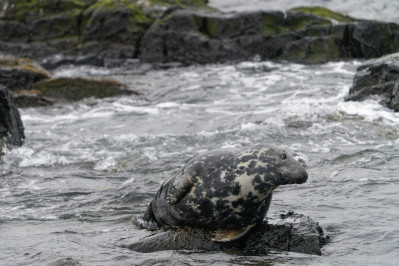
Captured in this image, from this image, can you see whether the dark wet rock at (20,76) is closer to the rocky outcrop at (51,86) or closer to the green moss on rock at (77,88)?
the rocky outcrop at (51,86)

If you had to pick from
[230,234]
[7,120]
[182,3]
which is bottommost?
[7,120]

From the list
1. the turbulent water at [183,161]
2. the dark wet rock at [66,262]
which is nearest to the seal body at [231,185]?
the turbulent water at [183,161]

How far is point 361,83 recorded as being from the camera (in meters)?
12.7

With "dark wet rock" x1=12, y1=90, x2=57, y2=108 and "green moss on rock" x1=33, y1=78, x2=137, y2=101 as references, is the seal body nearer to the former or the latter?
"dark wet rock" x1=12, y1=90, x2=57, y2=108

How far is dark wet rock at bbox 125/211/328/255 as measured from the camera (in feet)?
16.9

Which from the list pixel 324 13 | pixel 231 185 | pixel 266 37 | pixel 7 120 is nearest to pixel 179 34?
pixel 266 37

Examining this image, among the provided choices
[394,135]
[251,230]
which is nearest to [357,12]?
[394,135]

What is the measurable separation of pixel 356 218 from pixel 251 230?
116 cm

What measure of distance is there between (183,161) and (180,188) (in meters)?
3.82

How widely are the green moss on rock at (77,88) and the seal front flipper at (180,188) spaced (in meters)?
11.2

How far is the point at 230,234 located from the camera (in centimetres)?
538

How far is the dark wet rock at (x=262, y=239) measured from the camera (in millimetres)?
5148

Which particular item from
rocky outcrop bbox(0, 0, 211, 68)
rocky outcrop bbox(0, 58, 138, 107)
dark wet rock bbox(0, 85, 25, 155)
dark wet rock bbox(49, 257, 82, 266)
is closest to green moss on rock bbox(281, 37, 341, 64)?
rocky outcrop bbox(0, 0, 211, 68)

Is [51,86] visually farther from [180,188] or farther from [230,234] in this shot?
[230,234]
